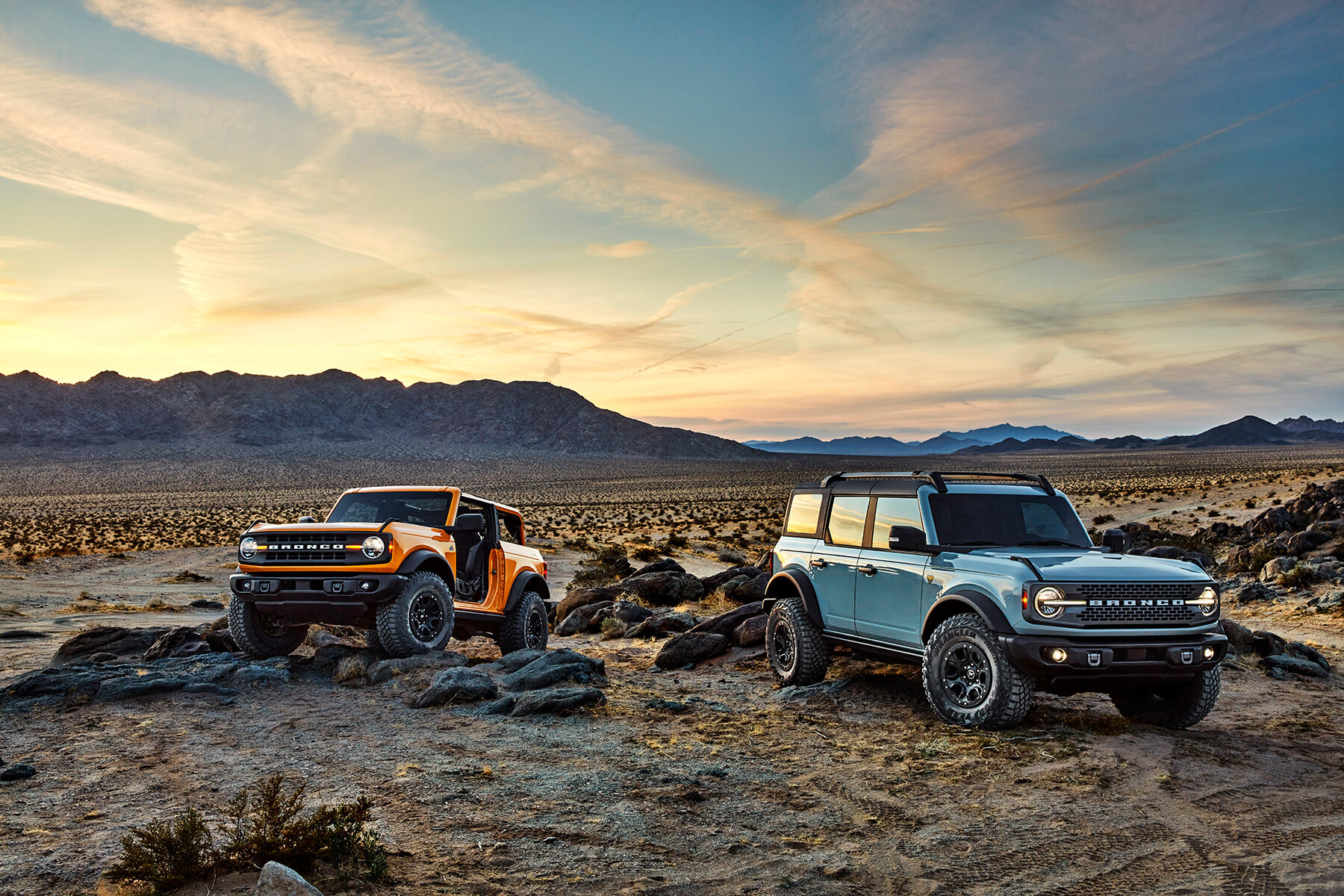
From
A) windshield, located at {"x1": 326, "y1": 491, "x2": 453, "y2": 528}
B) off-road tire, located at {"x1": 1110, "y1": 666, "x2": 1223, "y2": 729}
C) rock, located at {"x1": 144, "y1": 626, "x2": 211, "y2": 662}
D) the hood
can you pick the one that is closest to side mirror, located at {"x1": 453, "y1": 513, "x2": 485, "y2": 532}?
windshield, located at {"x1": 326, "y1": 491, "x2": 453, "y2": 528}

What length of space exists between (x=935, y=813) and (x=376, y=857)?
143 inches

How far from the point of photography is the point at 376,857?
523cm

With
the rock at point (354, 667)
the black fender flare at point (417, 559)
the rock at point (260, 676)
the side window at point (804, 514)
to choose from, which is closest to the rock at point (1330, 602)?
the side window at point (804, 514)

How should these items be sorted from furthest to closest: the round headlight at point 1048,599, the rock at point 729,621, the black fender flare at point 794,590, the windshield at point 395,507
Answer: the rock at point 729,621 < the windshield at point 395,507 < the black fender flare at point 794,590 < the round headlight at point 1048,599

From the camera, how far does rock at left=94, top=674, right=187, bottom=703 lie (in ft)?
30.9

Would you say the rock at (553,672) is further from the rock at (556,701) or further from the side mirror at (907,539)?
the side mirror at (907,539)

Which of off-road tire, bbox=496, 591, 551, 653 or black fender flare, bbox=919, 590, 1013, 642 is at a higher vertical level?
black fender flare, bbox=919, 590, 1013, 642

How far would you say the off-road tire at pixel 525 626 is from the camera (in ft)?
41.6

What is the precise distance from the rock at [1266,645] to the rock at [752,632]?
6320mm

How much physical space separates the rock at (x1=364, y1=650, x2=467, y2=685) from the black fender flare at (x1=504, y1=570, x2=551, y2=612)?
2003 millimetres

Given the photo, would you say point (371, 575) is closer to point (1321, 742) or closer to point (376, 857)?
point (376, 857)

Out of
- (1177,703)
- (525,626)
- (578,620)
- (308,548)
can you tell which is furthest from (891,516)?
(578,620)

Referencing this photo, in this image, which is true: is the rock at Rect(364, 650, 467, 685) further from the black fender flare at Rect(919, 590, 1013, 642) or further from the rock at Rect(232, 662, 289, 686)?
the black fender flare at Rect(919, 590, 1013, 642)

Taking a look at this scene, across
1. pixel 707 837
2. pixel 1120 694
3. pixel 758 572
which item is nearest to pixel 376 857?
pixel 707 837
